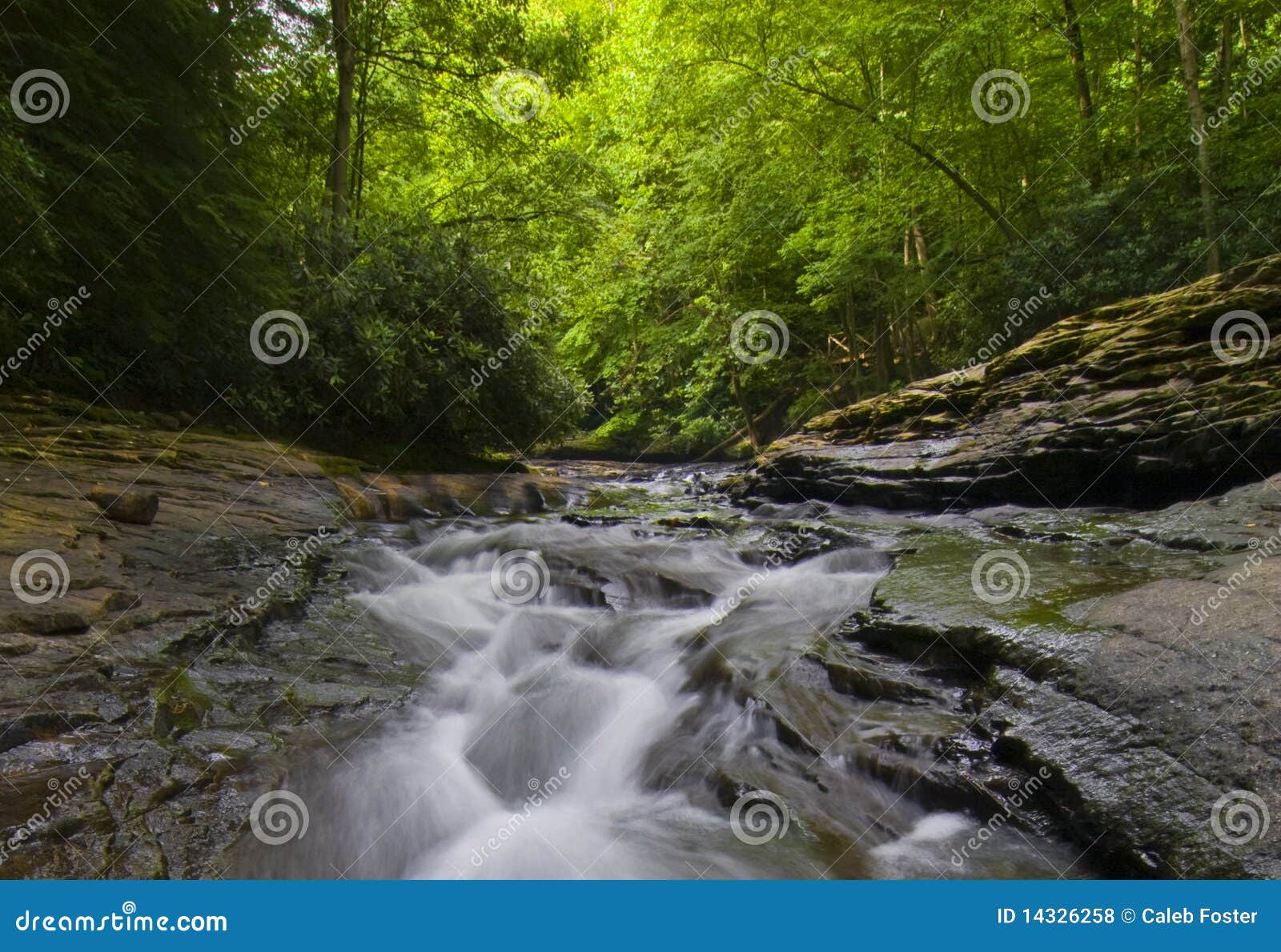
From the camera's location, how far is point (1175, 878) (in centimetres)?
265

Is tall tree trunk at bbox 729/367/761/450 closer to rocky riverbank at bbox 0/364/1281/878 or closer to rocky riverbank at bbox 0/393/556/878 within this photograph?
rocky riverbank at bbox 0/364/1281/878

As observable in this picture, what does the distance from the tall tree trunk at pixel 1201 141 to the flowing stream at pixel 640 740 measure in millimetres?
7462

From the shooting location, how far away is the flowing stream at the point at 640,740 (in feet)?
10.9

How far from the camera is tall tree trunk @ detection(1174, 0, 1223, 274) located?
10188 millimetres

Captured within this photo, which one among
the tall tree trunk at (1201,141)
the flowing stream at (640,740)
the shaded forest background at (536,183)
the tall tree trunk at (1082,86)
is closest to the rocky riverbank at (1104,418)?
the tall tree trunk at (1201,141)

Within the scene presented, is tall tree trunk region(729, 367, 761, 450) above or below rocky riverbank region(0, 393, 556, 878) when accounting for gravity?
above

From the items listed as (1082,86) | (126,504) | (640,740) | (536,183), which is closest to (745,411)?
(536,183)

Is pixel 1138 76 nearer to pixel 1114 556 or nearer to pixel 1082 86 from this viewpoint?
pixel 1082 86

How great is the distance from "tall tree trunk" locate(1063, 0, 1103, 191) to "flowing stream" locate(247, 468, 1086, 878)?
10474 mm

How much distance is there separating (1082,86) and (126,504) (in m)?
16.3

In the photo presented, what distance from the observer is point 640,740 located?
14.8 feet

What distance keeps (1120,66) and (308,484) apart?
1766 centimetres

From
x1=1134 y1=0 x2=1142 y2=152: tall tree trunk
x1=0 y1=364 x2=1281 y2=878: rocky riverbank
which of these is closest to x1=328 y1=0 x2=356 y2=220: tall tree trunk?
x1=0 y1=364 x2=1281 y2=878: rocky riverbank

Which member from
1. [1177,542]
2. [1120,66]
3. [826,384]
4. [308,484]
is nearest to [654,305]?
[826,384]
